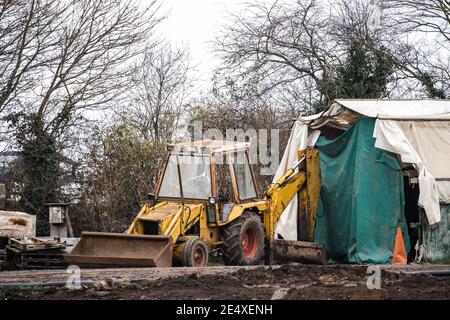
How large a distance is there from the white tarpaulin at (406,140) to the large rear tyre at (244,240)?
2154 mm

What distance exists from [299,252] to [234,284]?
4.88 meters

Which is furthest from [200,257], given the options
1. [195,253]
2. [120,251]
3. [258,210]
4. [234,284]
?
[234,284]

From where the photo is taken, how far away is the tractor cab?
14273mm

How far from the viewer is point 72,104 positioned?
67.1ft

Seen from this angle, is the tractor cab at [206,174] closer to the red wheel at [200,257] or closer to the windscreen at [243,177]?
the windscreen at [243,177]

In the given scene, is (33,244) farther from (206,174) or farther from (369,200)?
(369,200)

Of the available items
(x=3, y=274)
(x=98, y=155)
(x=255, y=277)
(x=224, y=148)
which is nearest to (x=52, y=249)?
(x=3, y=274)

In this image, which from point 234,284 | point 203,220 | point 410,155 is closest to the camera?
point 234,284

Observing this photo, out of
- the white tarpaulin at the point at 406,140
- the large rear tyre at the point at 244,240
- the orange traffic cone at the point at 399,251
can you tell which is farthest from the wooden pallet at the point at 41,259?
the orange traffic cone at the point at 399,251

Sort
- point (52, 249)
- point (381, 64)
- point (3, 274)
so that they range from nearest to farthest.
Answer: point (3, 274), point (52, 249), point (381, 64)

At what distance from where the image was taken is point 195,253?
13492 mm

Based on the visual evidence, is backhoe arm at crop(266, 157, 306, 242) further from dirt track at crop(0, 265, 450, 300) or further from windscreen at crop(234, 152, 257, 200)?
dirt track at crop(0, 265, 450, 300)
